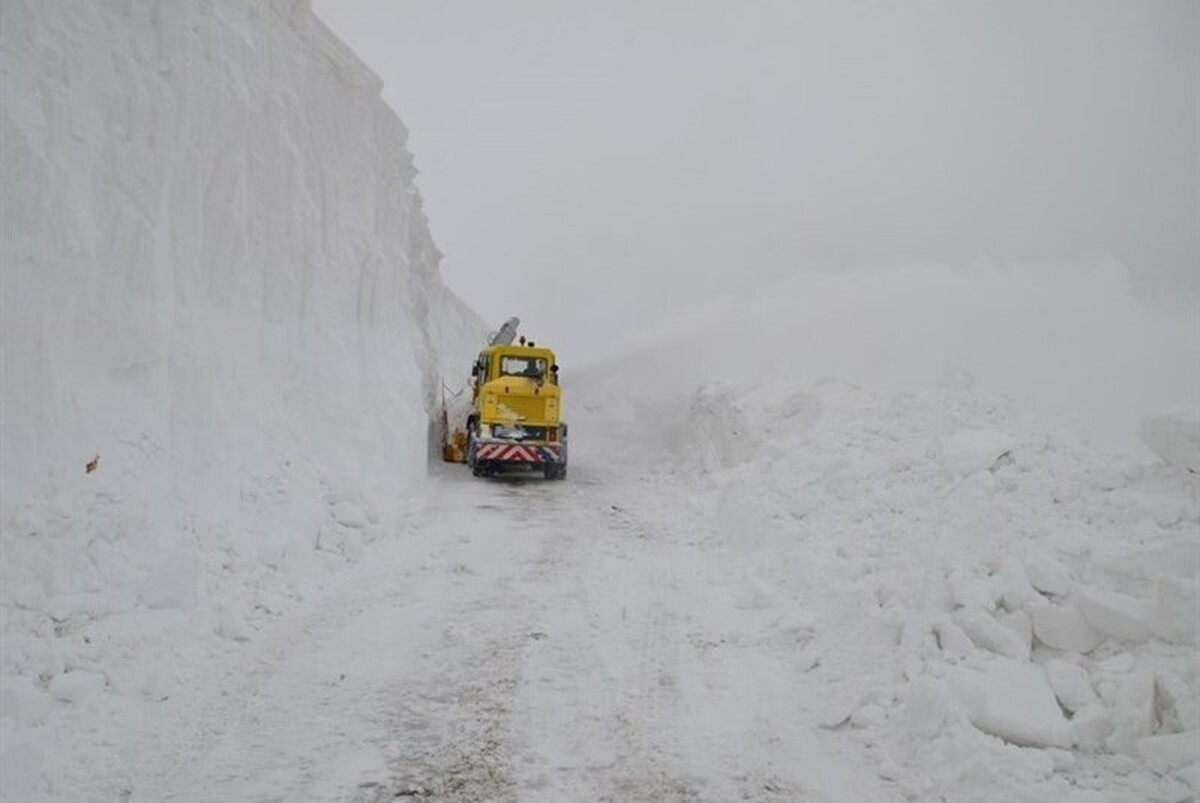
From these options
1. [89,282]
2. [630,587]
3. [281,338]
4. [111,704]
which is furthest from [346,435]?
[111,704]

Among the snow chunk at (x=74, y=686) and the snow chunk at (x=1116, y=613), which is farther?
the snow chunk at (x=1116, y=613)

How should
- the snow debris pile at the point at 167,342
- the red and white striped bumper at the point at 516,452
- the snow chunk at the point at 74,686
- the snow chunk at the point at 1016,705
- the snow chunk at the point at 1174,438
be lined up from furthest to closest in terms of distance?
the red and white striped bumper at the point at 516,452
the snow chunk at the point at 1174,438
the snow debris pile at the point at 167,342
the snow chunk at the point at 74,686
the snow chunk at the point at 1016,705

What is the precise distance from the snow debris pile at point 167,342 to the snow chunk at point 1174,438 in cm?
925

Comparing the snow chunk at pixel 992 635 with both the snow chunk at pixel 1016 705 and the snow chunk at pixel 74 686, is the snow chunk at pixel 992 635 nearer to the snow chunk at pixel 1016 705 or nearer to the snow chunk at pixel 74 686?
the snow chunk at pixel 1016 705

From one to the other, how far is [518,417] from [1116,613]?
1465cm

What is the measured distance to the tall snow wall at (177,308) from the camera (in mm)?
6883

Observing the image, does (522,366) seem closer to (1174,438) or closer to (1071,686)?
(1174,438)

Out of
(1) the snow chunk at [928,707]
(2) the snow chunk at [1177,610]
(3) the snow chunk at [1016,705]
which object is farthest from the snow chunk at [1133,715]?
(1) the snow chunk at [928,707]

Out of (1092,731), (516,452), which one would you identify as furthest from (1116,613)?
(516,452)

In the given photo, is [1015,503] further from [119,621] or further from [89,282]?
[89,282]

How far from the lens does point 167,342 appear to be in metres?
8.63

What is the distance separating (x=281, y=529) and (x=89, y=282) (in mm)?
3381

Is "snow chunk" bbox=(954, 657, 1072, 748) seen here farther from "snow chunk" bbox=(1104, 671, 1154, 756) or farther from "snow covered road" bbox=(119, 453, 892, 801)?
"snow covered road" bbox=(119, 453, 892, 801)

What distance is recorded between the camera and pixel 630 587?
913 cm
